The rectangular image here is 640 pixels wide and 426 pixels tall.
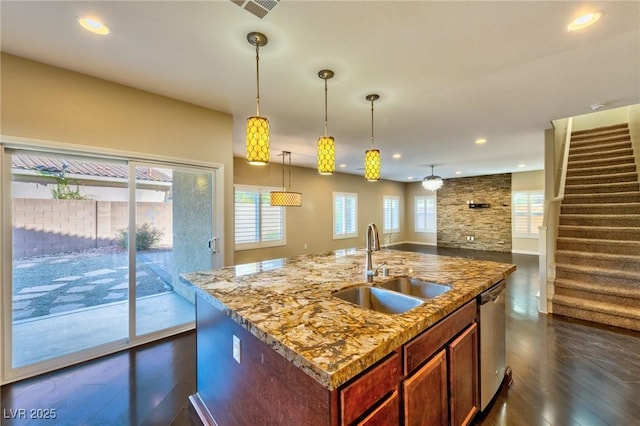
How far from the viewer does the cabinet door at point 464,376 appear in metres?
1.54

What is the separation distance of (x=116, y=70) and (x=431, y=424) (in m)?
3.59

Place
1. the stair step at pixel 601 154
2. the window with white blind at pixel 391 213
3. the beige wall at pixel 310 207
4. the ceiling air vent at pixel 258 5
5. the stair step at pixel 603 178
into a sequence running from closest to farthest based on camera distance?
the ceiling air vent at pixel 258 5 < the stair step at pixel 603 178 < the stair step at pixel 601 154 < the beige wall at pixel 310 207 < the window with white blind at pixel 391 213

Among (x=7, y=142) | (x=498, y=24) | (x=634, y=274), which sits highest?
(x=498, y=24)

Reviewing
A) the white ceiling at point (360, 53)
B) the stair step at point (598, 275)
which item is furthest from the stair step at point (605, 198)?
the white ceiling at point (360, 53)

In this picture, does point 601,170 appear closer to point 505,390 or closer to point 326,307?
point 505,390

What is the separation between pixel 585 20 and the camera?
71.9 inches

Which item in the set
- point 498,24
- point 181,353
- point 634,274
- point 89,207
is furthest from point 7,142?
point 634,274

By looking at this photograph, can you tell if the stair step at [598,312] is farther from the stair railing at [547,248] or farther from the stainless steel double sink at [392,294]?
the stainless steel double sink at [392,294]

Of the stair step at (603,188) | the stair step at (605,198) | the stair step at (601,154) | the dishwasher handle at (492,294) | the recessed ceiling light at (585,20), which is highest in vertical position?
the recessed ceiling light at (585,20)

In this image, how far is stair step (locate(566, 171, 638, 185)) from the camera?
459 cm

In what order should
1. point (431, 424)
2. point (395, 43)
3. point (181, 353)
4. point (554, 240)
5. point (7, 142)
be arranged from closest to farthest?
1. point (431, 424)
2. point (395, 43)
3. point (7, 142)
4. point (181, 353)
5. point (554, 240)

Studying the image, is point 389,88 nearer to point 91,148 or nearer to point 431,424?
point 431,424

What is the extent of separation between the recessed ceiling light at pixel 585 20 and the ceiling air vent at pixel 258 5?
201 cm

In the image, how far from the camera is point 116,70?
248cm
